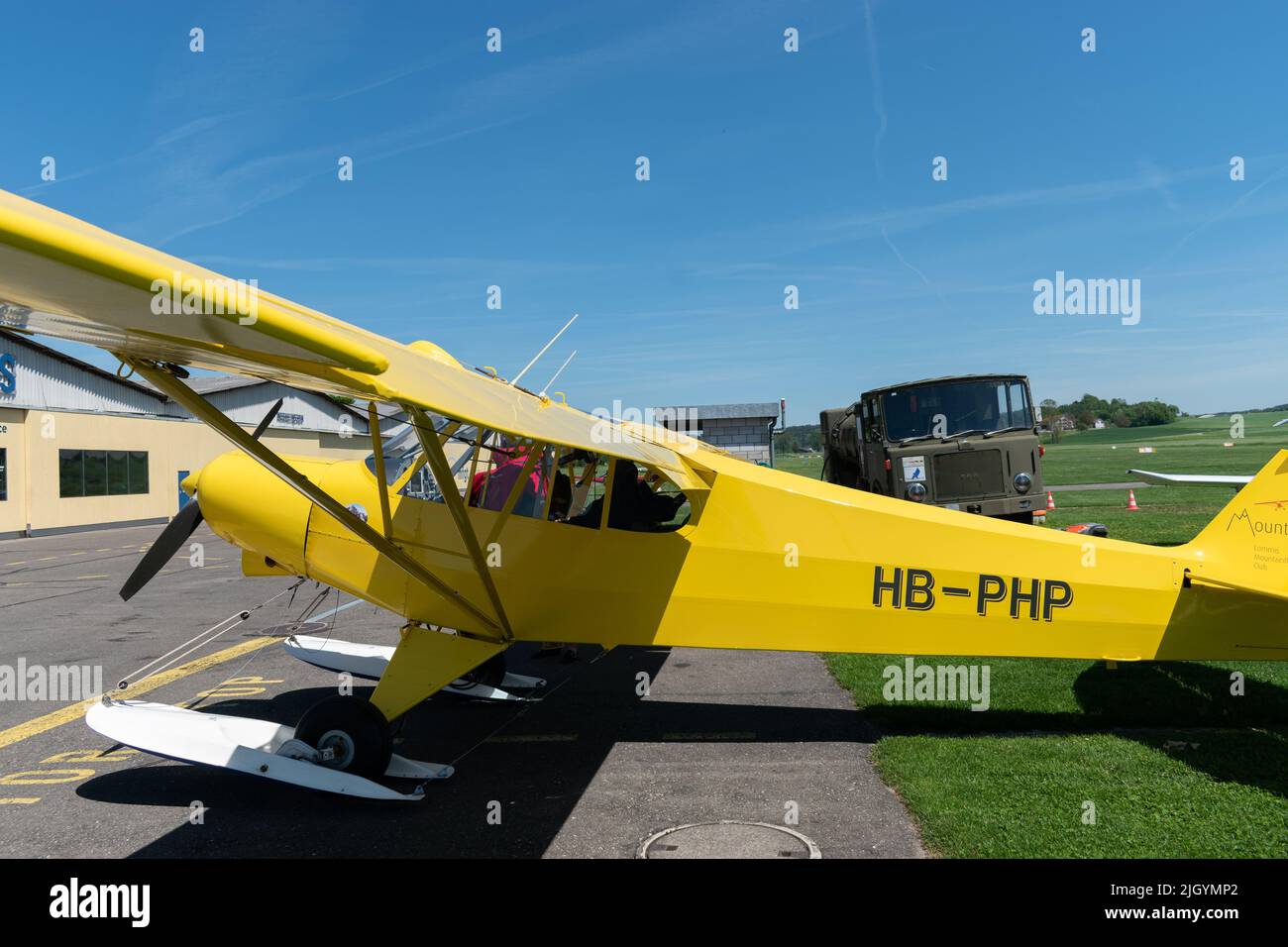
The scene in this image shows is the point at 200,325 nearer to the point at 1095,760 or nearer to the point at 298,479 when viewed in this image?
the point at 298,479

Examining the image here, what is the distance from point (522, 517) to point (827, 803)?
9.05ft

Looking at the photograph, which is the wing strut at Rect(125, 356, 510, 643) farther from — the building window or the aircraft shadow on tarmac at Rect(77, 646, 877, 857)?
the building window

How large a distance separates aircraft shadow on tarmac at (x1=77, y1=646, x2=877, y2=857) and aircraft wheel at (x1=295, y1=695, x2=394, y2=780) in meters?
0.24

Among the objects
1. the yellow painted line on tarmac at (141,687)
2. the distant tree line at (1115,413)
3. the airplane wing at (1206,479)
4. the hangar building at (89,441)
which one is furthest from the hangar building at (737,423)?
the distant tree line at (1115,413)

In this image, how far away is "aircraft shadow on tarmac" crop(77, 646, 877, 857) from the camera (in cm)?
457

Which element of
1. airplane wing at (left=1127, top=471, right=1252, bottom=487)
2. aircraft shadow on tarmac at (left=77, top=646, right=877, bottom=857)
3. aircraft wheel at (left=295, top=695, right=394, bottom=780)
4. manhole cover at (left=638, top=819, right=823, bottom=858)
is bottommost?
aircraft shadow on tarmac at (left=77, top=646, right=877, bottom=857)

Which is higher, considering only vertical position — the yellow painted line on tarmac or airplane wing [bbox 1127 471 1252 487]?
airplane wing [bbox 1127 471 1252 487]

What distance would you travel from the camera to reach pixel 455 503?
507 centimetres

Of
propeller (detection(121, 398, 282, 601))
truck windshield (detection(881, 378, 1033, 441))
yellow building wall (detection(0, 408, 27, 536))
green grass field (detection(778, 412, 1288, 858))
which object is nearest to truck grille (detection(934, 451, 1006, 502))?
truck windshield (detection(881, 378, 1033, 441))

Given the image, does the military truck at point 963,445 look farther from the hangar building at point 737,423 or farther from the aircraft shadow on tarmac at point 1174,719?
the hangar building at point 737,423

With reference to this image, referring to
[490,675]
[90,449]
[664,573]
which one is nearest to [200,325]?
[664,573]
